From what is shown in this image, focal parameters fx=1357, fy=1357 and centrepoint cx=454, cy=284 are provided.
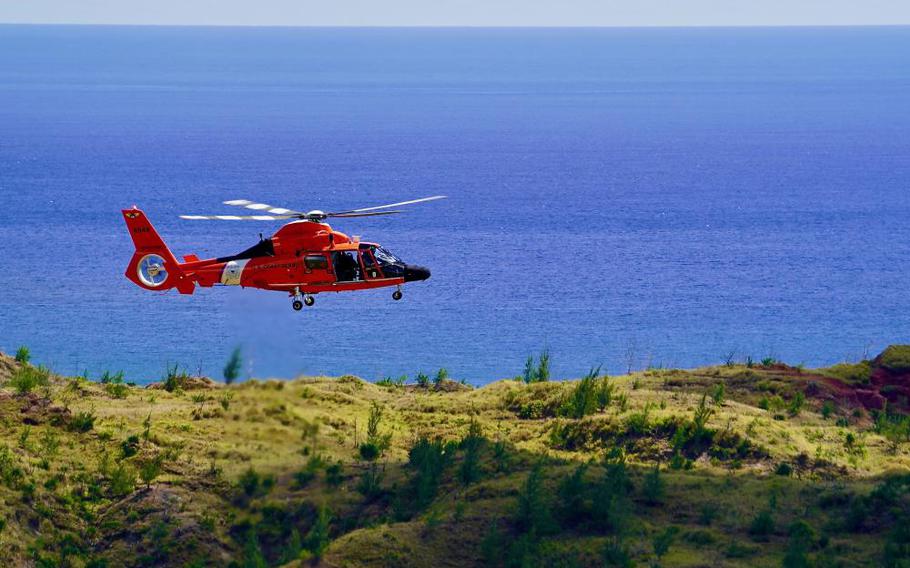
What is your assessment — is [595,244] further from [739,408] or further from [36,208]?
[739,408]

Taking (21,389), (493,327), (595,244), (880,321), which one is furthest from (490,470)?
(595,244)

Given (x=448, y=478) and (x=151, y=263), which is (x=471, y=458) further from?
(x=151, y=263)

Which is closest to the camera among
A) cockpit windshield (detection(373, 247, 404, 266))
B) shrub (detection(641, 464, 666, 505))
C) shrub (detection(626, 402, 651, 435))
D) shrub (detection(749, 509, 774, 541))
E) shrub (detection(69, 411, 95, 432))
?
shrub (detection(749, 509, 774, 541))

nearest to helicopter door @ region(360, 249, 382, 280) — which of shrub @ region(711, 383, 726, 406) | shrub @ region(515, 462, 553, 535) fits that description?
shrub @ region(711, 383, 726, 406)

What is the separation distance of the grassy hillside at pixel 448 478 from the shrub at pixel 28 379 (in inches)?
4.8

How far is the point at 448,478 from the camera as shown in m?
38.9

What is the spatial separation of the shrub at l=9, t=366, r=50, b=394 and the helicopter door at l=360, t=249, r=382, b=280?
1213 centimetres

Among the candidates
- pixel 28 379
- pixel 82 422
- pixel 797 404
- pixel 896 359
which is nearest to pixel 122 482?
pixel 82 422

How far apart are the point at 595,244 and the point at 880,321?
31.7 m

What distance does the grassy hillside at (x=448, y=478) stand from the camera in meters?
34.7

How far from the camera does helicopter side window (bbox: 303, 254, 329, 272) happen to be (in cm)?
4706

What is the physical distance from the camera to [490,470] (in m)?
39.0

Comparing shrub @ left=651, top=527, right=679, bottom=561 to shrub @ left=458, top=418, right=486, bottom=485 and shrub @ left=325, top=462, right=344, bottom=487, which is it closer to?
shrub @ left=458, top=418, right=486, bottom=485

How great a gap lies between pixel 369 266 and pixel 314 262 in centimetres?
195
